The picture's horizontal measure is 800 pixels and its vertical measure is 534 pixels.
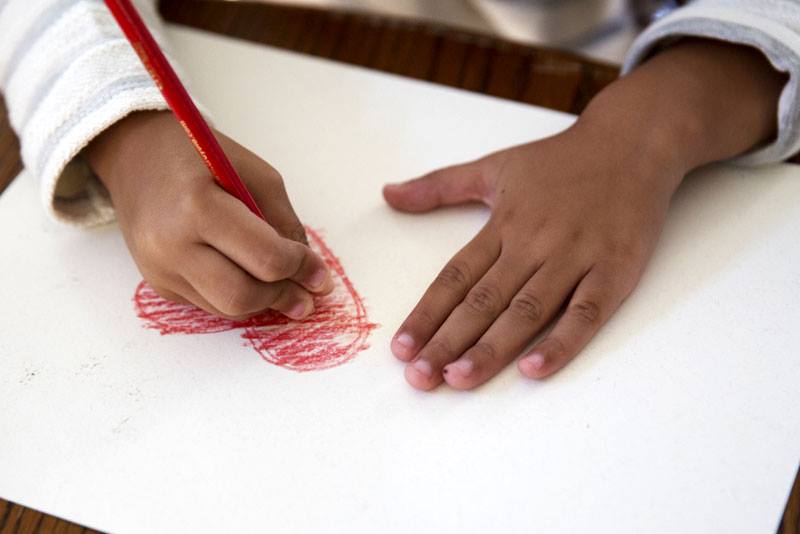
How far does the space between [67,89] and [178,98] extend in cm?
15

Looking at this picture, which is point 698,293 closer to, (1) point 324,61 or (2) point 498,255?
(2) point 498,255

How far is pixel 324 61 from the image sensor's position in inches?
26.5

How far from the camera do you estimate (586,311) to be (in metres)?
0.50

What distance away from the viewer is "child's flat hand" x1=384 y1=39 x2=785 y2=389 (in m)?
0.50

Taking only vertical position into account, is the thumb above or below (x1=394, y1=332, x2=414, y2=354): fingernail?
above

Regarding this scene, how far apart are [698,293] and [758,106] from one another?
0.15m

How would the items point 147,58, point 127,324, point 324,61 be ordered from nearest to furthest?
point 147,58, point 127,324, point 324,61

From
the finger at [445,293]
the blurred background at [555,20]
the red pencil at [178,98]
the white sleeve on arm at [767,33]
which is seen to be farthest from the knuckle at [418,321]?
the blurred background at [555,20]

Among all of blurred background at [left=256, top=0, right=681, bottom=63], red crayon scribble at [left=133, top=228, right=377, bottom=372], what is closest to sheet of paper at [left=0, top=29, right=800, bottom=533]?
red crayon scribble at [left=133, top=228, right=377, bottom=372]

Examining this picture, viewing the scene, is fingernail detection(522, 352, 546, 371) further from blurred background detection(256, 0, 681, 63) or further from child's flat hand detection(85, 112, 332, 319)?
blurred background detection(256, 0, 681, 63)

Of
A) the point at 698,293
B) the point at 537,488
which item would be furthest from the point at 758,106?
the point at 537,488

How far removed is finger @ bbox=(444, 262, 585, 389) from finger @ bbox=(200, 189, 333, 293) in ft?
0.34

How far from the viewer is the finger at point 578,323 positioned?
1.58ft

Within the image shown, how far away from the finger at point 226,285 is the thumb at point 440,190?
11 centimetres
